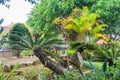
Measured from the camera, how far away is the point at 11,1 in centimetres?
340

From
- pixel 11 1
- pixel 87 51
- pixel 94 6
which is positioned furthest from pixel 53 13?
pixel 11 1

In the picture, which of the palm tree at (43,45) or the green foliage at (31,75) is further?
the green foliage at (31,75)

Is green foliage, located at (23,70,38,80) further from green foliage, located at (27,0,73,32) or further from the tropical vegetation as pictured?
green foliage, located at (27,0,73,32)

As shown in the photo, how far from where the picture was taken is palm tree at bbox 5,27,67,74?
670 cm

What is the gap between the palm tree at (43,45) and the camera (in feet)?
22.0

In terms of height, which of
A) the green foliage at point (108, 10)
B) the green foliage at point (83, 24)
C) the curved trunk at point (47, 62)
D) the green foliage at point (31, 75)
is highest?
the green foliage at point (108, 10)

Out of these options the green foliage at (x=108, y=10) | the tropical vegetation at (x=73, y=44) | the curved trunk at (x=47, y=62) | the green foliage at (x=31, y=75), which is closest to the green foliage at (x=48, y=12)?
the green foliage at (x=108, y=10)

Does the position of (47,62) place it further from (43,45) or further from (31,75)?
(31,75)

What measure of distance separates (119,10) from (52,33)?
29.4 ft

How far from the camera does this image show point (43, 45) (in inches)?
274

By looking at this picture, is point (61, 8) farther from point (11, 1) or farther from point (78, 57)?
point (11, 1)

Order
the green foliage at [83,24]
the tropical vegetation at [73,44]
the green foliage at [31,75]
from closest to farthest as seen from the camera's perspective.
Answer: the tropical vegetation at [73,44] → the green foliage at [31,75] → the green foliage at [83,24]

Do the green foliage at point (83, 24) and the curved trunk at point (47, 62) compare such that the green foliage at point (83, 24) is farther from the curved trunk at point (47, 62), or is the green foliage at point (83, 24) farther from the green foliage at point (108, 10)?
the green foliage at point (108, 10)

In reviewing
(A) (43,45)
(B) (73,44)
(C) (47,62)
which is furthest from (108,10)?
(C) (47,62)
